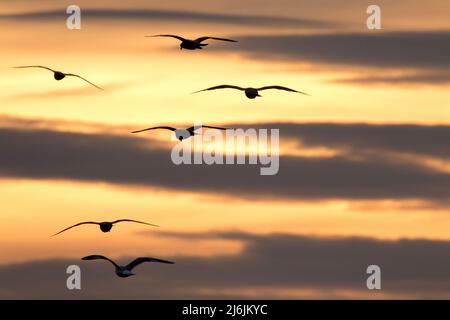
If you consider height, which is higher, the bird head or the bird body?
the bird head

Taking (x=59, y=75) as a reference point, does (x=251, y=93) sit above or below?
below

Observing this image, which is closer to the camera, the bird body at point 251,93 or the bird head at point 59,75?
the bird body at point 251,93

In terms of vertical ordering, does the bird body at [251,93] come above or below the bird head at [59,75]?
below

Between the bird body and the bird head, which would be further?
the bird head

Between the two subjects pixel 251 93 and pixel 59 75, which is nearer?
pixel 251 93
